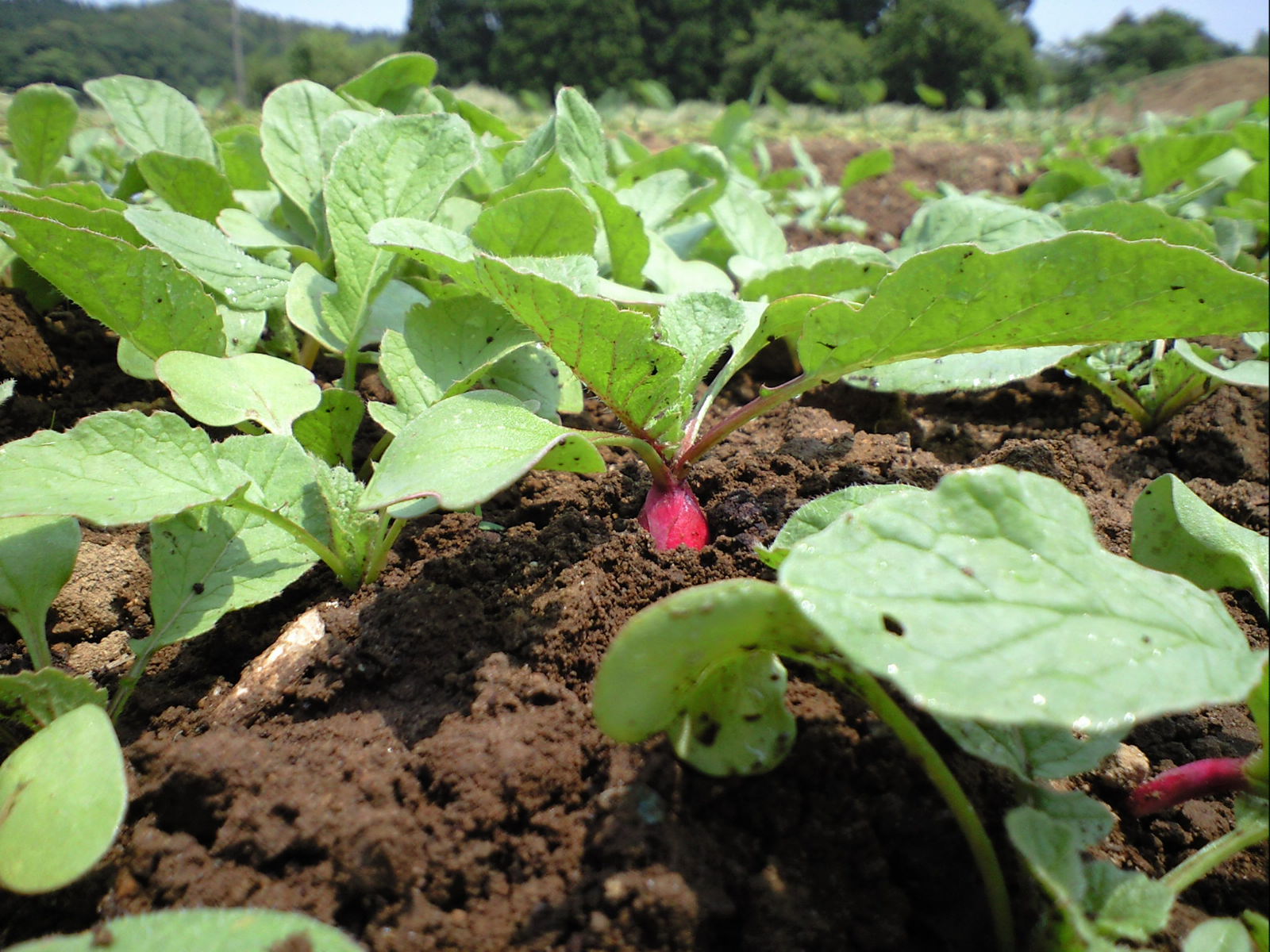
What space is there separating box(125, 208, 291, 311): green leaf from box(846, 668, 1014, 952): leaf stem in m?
1.18

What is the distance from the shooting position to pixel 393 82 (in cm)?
187

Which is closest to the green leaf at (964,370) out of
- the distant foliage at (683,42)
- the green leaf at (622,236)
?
the green leaf at (622,236)

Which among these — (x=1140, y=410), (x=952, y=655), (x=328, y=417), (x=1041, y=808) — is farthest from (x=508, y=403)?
(x=1140, y=410)

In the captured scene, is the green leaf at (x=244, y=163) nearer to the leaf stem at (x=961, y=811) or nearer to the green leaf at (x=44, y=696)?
the green leaf at (x=44, y=696)

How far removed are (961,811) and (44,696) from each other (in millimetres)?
924

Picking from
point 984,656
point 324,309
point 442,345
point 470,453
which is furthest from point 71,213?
point 984,656

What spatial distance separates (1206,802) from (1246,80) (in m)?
15.7

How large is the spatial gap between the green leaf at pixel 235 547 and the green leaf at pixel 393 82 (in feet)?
3.91

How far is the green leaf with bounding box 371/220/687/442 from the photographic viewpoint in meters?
0.88

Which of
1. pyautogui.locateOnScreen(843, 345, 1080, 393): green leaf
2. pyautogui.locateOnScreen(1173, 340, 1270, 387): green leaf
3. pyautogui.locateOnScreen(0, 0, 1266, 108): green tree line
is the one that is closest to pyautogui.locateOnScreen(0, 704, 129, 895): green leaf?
pyautogui.locateOnScreen(843, 345, 1080, 393): green leaf

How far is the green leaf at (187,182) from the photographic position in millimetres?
1513

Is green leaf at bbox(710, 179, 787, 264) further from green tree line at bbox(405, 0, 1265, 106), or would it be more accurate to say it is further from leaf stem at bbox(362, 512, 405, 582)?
green tree line at bbox(405, 0, 1265, 106)

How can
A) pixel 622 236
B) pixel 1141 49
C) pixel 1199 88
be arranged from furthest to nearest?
pixel 1141 49 < pixel 1199 88 < pixel 622 236

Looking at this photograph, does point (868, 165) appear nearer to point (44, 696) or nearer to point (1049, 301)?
point (1049, 301)
